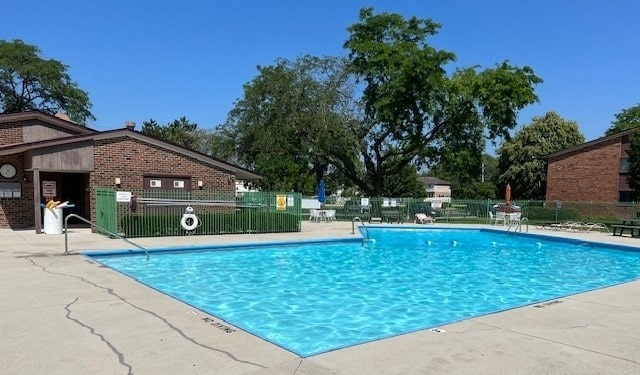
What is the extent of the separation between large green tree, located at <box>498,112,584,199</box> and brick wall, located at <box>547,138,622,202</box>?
7281 millimetres

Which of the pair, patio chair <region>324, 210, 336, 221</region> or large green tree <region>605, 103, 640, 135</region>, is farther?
large green tree <region>605, 103, 640, 135</region>

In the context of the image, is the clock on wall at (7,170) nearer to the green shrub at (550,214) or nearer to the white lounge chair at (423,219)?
the white lounge chair at (423,219)

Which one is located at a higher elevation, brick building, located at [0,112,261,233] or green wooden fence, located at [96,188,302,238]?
brick building, located at [0,112,261,233]

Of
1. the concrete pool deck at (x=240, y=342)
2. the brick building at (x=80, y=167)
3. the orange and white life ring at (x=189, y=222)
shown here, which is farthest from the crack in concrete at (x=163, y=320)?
the brick building at (x=80, y=167)

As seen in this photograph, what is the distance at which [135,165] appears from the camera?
1955cm

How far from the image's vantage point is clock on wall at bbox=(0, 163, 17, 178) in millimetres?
18891

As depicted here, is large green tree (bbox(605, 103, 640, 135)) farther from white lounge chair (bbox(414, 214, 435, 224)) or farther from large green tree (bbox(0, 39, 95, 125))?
large green tree (bbox(0, 39, 95, 125))

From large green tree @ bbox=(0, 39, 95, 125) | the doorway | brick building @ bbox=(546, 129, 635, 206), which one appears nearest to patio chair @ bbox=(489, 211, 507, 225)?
brick building @ bbox=(546, 129, 635, 206)

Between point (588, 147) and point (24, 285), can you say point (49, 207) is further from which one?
point (588, 147)

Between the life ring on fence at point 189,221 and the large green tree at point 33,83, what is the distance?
29124mm

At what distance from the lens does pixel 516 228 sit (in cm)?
2447

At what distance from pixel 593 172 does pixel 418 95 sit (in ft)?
46.7

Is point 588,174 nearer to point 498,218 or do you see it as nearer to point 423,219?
point 498,218

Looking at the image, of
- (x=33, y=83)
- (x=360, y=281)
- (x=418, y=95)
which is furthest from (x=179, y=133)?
(x=360, y=281)
